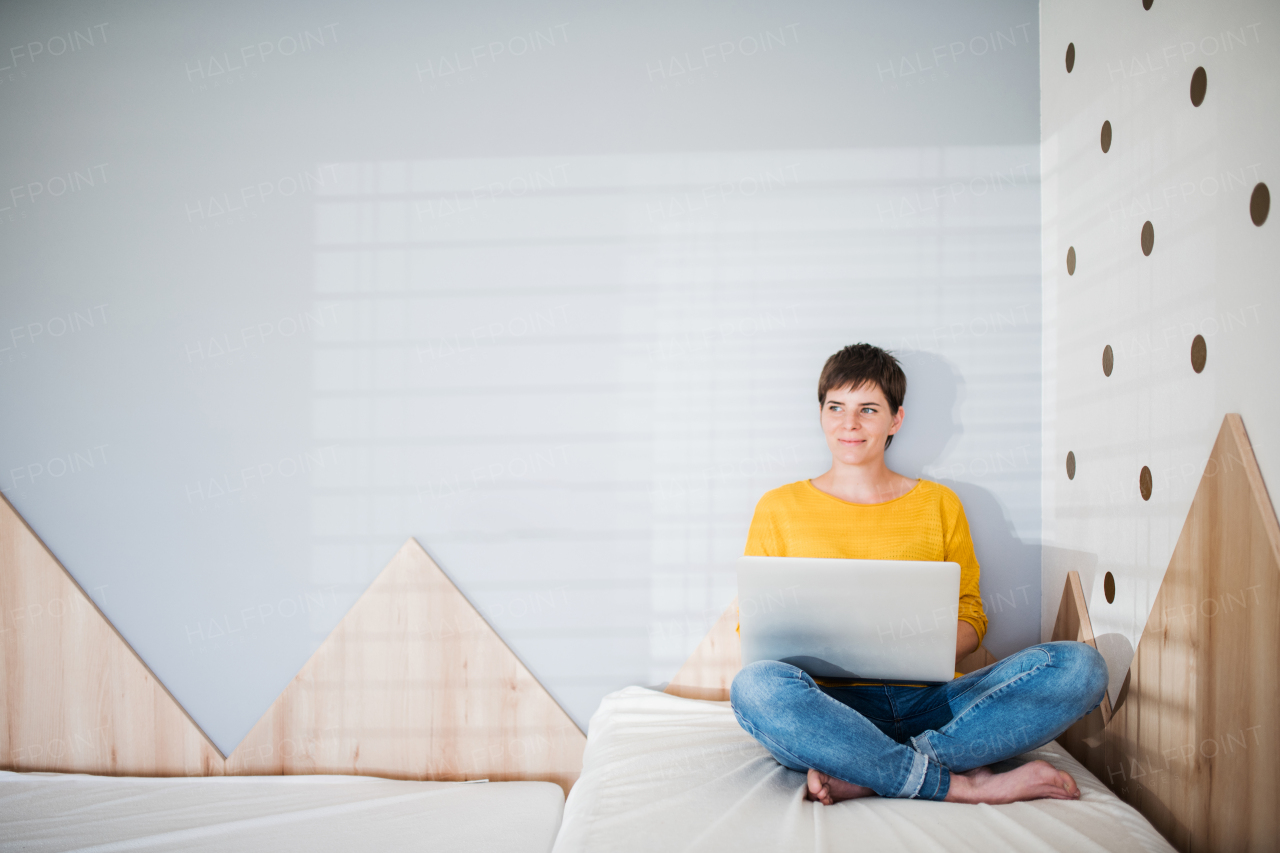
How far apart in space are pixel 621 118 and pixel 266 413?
1.21 m

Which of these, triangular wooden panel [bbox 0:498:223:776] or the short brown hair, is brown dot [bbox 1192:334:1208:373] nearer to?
the short brown hair

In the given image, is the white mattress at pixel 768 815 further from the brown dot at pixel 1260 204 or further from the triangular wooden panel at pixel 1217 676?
the brown dot at pixel 1260 204

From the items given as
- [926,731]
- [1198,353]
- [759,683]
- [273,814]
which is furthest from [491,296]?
[1198,353]

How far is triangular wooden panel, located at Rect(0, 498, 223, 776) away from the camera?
1.81 metres

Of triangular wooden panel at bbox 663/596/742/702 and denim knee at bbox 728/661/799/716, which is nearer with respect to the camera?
denim knee at bbox 728/661/799/716

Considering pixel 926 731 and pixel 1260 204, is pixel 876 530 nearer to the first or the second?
pixel 926 731

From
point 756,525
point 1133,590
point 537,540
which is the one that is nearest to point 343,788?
point 537,540

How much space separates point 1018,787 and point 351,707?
4.96ft

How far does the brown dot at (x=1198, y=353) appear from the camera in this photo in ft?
3.96


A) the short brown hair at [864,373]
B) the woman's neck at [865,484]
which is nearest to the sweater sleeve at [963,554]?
the woman's neck at [865,484]

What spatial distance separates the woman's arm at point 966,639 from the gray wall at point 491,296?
0.32 meters

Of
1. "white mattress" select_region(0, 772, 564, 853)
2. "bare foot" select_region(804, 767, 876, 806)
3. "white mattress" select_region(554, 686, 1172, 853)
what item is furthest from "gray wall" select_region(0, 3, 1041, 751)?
"bare foot" select_region(804, 767, 876, 806)

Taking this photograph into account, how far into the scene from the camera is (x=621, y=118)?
6.03 feet

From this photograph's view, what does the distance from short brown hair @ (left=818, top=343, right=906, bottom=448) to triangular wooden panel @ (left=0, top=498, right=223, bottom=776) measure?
181cm
